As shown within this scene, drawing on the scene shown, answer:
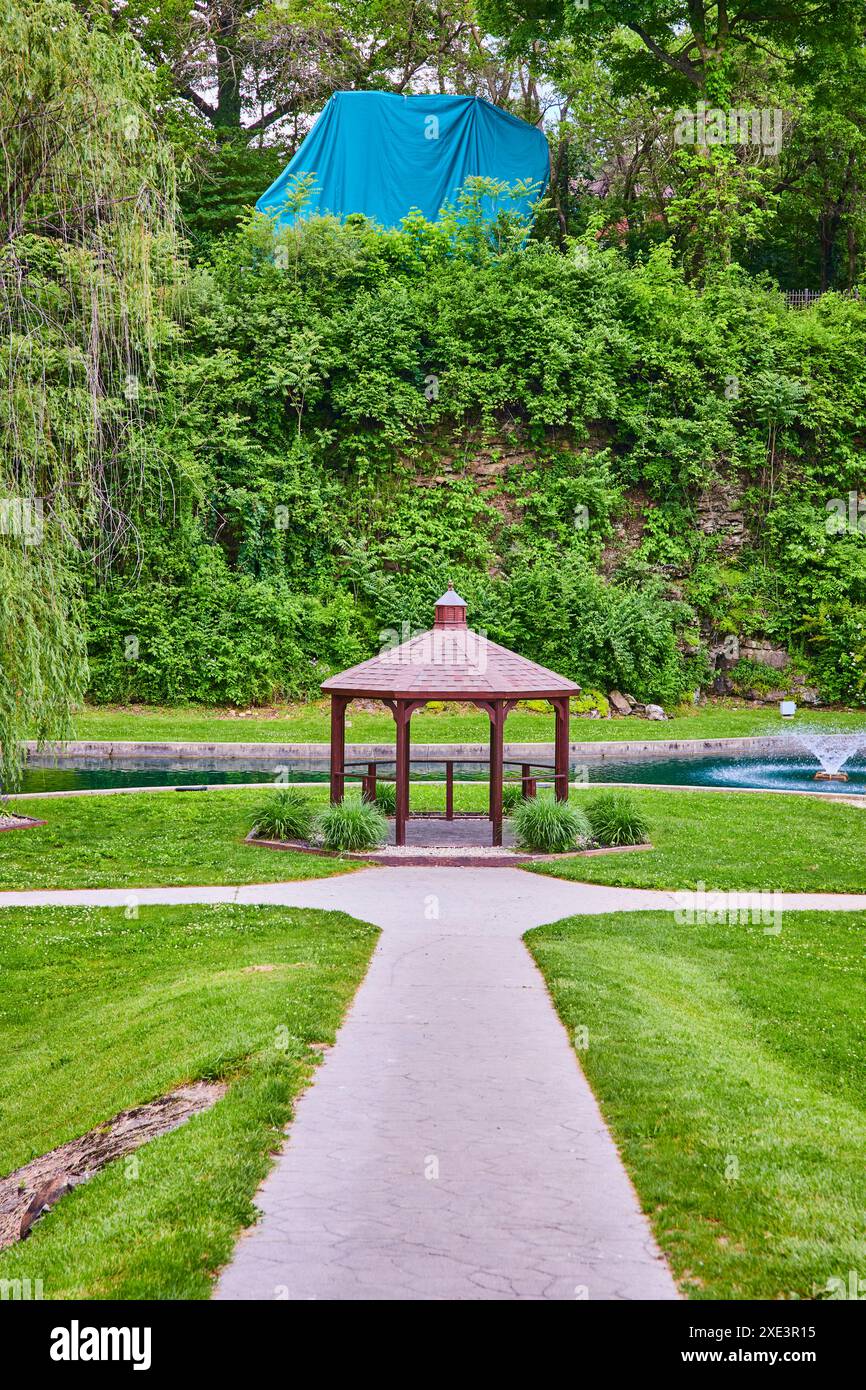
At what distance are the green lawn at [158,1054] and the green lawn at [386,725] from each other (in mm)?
12998

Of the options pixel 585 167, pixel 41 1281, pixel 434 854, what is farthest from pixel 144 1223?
pixel 585 167

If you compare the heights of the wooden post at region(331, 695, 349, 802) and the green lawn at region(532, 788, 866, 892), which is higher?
the wooden post at region(331, 695, 349, 802)

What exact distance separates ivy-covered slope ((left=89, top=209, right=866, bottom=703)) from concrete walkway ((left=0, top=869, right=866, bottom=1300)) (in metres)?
20.3

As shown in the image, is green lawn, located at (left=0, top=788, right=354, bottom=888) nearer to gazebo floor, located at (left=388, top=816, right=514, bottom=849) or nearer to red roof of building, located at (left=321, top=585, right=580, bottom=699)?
Result: gazebo floor, located at (left=388, top=816, right=514, bottom=849)

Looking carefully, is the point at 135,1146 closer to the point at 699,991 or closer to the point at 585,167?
the point at 699,991

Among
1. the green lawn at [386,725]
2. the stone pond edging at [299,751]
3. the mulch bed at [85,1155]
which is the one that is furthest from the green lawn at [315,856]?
the mulch bed at [85,1155]

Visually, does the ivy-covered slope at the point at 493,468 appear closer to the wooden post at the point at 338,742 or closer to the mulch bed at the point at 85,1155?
the wooden post at the point at 338,742

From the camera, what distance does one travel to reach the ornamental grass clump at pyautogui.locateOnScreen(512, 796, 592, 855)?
1546cm

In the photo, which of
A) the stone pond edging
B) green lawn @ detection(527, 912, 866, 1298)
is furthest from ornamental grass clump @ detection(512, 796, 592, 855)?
the stone pond edging

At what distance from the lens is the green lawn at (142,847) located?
13.7m

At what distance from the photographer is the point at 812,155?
122 ft

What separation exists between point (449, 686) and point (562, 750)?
7.31 ft

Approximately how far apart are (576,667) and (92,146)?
61.8 feet

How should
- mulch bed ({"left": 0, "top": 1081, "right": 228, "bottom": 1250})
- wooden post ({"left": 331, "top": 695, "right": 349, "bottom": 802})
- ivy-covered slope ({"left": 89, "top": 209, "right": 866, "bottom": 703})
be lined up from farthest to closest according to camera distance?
ivy-covered slope ({"left": 89, "top": 209, "right": 866, "bottom": 703})
wooden post ({"left": 331, "top": 695, "right": 349, "bottom": 802})
mulch bed ({"left": 0, "top": 1081, "right": 228, "bottom": 1250})
